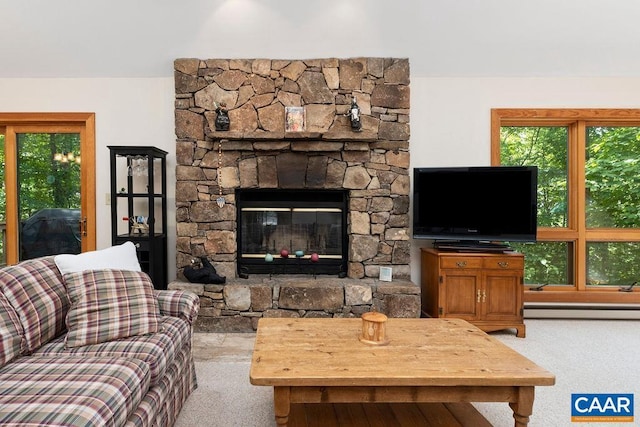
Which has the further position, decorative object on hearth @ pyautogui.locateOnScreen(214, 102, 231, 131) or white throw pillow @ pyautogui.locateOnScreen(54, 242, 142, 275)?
decorative object on hearth @ pyautogui.locateOnScreen(214, 102, 231, 131)

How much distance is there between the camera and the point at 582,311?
364cm

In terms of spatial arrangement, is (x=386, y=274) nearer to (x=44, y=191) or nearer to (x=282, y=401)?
(x=282, y=401)

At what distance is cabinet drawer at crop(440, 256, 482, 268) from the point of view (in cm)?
318

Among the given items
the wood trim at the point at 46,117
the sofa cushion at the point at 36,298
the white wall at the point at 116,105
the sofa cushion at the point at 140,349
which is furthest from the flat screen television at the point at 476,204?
the wood trim at the point at 46,117

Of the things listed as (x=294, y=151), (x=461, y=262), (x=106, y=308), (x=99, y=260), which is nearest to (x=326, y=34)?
(x=294, y=151)

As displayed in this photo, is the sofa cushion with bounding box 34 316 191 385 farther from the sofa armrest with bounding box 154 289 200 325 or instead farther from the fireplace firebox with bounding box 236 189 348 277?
the fireplace firebox with bounding box 236 189 348 277

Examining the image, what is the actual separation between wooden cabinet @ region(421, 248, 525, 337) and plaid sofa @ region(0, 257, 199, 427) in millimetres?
2211

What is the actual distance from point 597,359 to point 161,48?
456cm

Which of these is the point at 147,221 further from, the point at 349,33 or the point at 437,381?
the point at 437,381

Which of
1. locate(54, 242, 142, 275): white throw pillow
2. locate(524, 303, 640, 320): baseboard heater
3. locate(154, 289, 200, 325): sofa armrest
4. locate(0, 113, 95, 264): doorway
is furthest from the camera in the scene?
locate(0, 113, 95, 264): doorway

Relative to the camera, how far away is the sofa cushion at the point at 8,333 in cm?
146

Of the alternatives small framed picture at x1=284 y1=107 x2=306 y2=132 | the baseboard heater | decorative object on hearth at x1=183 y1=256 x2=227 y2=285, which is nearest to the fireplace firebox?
decorative object on hearth at x1=183 y1=256 x2=227 y2=285

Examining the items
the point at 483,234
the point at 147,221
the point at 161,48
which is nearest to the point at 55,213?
the point at 147,221

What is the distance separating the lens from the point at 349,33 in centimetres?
324
